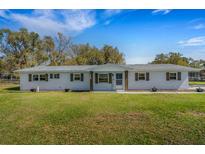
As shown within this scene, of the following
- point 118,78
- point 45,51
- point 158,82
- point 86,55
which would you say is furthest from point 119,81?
point 45,51

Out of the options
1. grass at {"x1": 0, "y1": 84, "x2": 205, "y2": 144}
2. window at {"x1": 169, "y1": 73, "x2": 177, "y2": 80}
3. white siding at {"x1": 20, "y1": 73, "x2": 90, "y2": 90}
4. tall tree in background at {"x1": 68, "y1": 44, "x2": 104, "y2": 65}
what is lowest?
grass at {"x1": 0, "y1": 84, "x2": 205, "y2": 144}

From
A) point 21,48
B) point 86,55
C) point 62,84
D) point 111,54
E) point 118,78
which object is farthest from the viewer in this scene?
point 86,55

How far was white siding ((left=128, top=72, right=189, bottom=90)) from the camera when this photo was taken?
19750mm

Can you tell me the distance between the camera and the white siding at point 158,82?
19750 millimetres

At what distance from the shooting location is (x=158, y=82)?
1986 centimetres

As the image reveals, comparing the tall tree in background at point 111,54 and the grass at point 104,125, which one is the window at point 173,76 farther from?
the tall tree in background at point 111,54

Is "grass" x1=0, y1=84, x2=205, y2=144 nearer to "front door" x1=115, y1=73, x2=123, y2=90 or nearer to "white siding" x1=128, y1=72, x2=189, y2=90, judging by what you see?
"front door" x1=115, y1=73, x2=123, y2=90

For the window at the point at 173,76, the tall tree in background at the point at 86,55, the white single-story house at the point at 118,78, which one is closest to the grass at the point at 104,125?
the white single-story house at the point at 118,78

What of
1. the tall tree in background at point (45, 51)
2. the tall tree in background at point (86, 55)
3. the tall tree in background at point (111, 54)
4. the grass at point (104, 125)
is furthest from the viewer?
the tall tree in background at point (111, 54)

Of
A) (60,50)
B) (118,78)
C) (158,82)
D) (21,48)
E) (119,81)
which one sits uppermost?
(21,48)

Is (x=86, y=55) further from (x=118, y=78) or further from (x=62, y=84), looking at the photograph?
(x=118, y=78)

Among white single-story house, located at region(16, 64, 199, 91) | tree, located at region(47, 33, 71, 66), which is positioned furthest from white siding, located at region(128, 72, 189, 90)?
tree, located at region(47, 33, 71, 66)

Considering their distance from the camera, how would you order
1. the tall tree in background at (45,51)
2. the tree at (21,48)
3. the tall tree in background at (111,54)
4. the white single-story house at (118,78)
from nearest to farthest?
the white single-story house at (118,78)
the tree at (21,48)
the tall tree in background at (45,51)
the tall tree in background at (111,54)
